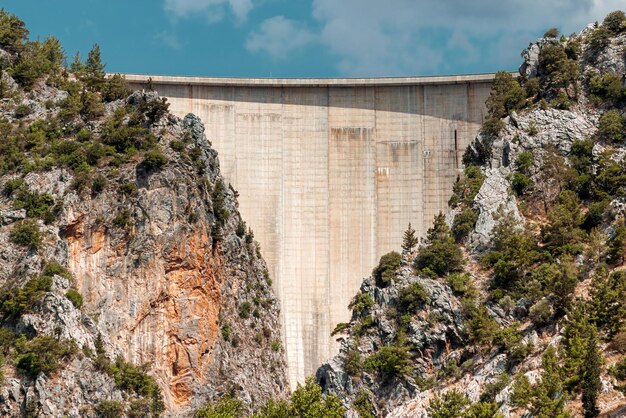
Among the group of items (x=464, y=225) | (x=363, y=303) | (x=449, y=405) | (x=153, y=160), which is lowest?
(x=449, y=405)

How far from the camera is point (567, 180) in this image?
286ft

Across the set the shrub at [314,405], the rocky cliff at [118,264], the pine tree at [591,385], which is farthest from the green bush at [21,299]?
the pine tree at [591,385]

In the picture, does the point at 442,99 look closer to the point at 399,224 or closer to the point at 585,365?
the point at 399,224

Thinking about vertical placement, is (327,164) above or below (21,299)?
above

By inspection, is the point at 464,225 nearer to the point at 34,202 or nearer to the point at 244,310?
the point at 244,310

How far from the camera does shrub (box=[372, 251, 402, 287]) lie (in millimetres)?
85062

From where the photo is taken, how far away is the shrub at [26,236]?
82.8 metres

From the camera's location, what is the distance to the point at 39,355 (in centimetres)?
7744

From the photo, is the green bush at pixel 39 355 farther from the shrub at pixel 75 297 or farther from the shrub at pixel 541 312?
the shrub at pixel 541 312

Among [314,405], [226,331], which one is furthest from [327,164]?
[314,405]

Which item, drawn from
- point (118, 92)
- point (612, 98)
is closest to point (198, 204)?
point (118, 92)

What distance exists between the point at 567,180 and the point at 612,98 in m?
8.80

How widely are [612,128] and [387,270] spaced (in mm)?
18832

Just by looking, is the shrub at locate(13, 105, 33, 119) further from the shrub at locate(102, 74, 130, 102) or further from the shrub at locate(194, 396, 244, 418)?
the shrub at locate(194, 396, 244, 418)
